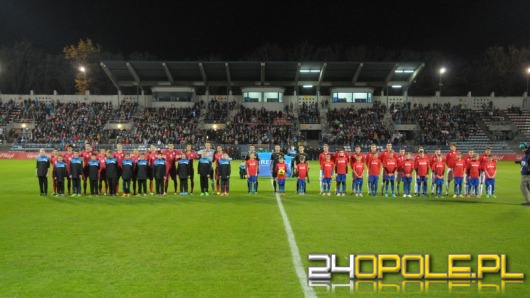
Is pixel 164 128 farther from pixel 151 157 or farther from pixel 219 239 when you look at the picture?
pixel 219 239

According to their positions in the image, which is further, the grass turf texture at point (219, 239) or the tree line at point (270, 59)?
the tree line at point (270, 59)

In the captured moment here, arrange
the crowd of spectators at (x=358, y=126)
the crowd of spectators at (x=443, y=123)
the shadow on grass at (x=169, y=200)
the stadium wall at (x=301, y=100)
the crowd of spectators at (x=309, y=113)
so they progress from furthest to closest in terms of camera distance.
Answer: the stadium wall at (x=301, y=100), the crowd of spectators at (x=309, y=113), the crowd of spectators at (x=443, y=123), the crowd of spectators at (x=358, y=126), the shadow on grass at (x=169, y=200)

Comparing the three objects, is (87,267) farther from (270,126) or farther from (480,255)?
(270,126)

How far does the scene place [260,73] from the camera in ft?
173

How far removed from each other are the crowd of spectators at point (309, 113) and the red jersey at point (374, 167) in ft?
118

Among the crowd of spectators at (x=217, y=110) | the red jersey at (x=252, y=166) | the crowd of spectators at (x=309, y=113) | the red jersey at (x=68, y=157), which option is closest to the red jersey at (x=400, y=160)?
the red jersey at (x=252, y=166)

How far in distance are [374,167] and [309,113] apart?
3778cm

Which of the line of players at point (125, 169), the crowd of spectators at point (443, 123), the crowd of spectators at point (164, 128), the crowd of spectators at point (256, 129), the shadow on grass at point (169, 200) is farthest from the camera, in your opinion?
the crowd of spectators at point (443, 123)

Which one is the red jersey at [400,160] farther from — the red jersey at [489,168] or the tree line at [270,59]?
the tree line at [270,59]

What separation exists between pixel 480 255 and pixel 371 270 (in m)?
2.10

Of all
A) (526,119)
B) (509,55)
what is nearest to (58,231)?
(526,119)

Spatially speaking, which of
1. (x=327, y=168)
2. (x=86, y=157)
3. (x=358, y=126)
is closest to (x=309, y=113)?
(x=358, y=126)

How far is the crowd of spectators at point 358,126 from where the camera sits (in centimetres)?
4806

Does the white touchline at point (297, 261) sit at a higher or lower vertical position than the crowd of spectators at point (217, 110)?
lower
